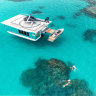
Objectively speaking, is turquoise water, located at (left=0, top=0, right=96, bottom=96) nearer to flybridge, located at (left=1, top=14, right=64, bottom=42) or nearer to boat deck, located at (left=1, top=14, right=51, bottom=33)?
flybridge, located at (left=1, top=14, right=64, bottom=42)

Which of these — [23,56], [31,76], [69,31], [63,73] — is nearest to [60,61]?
[63,73]

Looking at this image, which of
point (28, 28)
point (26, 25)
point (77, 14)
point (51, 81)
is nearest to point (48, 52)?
point (28, 28)

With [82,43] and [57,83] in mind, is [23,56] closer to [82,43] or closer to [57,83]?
[57,83]

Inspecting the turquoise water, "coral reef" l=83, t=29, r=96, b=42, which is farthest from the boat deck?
"coral reef" l=83, t=29, r=96, b=42

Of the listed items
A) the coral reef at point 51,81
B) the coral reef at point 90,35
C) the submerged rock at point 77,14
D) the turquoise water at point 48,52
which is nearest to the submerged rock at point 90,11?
the submerged rock at point 77,14

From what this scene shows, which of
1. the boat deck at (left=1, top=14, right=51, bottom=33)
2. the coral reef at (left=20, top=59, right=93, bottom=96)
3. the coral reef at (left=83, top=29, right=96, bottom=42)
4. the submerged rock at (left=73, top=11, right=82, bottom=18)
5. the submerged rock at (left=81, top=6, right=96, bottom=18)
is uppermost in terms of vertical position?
the boat deck at (left=1, top=14, right=51, bottom=33)

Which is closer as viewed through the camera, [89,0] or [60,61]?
[60,61]
